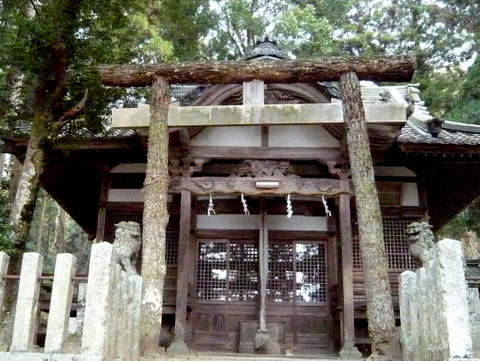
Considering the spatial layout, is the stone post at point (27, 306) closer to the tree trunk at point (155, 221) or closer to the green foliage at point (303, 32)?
the tree trunk at point (155, 221)

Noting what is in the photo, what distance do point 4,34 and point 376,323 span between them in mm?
8822

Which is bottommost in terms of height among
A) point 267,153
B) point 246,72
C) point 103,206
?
point 103,206

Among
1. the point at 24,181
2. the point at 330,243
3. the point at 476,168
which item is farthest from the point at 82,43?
the point at 476,168

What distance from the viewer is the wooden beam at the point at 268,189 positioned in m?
8.18

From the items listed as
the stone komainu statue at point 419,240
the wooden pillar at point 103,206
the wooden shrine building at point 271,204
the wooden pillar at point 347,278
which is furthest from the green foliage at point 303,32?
the stone komainu statue at point 419,240

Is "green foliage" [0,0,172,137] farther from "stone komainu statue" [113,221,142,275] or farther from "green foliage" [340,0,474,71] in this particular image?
"green foliage" [340,0,474,71]

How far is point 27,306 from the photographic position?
4629mm

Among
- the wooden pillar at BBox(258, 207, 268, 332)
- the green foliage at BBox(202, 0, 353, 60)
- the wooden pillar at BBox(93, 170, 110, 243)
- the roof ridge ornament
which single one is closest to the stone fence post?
the wooden pillar at BBox(258, 207, 268, 332)

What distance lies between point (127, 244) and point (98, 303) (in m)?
2.31

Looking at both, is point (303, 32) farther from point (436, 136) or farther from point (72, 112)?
point (72, 112)

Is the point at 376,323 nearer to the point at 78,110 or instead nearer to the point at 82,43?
the point at 78,110

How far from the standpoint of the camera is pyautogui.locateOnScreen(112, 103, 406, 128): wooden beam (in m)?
7.08

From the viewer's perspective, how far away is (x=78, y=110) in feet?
29.5

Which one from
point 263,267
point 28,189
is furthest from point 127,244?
point 263,267
